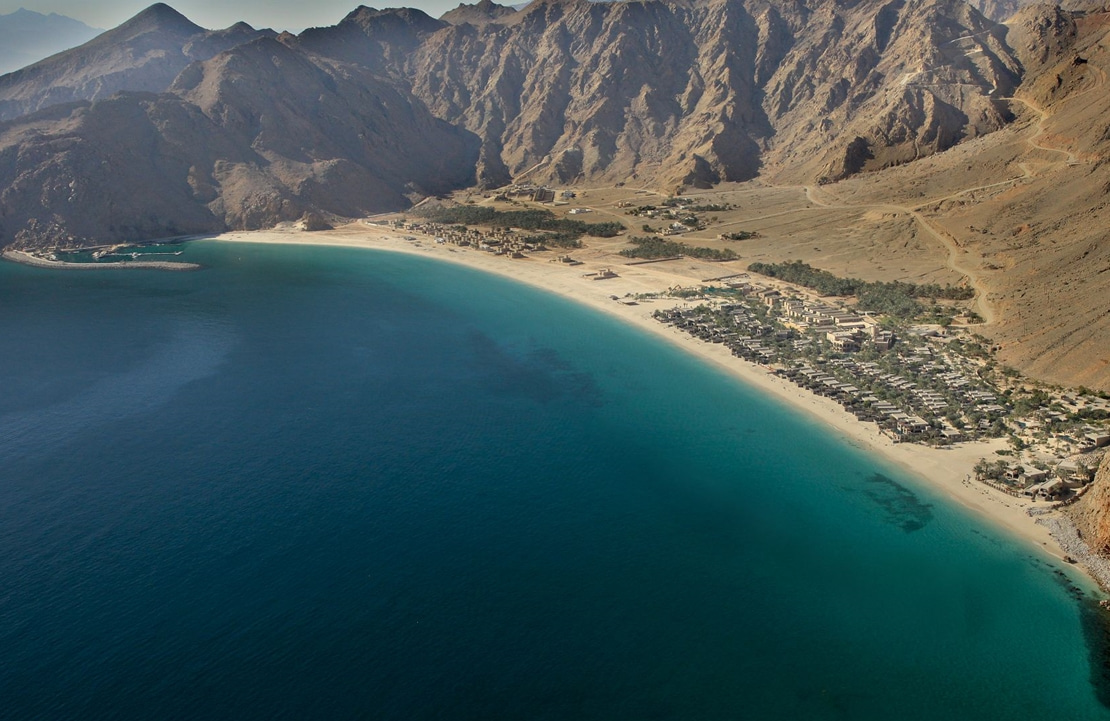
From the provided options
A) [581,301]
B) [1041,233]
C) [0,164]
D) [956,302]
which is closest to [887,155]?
[1041,233]

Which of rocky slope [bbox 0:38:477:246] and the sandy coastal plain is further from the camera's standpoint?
rocky slope [bbox 0:38:477:246]

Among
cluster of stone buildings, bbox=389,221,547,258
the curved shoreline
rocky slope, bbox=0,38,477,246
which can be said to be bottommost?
the curved shoreline

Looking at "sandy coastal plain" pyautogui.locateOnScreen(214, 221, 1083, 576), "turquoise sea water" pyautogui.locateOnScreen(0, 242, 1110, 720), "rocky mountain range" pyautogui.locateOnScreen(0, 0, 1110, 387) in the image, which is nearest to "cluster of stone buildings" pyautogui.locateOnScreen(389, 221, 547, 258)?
"sandy coastal plain" pyautogui.locateOnScreen(214, 221, 1083, 576)

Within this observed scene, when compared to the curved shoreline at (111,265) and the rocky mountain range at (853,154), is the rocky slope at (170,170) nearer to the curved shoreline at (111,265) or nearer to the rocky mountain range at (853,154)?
the rocky mountain range at (853,154)

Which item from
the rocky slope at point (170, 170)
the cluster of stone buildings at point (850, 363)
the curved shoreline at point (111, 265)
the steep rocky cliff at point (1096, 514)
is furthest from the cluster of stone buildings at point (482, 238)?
the steep rocky cliff at point (1096, 514)

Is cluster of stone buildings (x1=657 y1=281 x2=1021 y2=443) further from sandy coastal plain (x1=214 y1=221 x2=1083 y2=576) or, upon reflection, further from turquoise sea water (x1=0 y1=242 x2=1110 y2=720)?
turquoise sea water (x1=0 y1=242 x2=1110 y2=720)

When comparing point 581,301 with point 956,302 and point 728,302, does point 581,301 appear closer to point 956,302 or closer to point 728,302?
point 728,302
